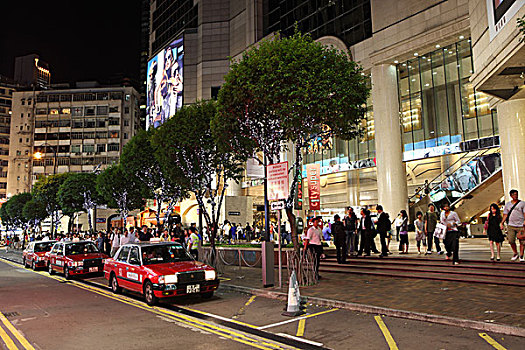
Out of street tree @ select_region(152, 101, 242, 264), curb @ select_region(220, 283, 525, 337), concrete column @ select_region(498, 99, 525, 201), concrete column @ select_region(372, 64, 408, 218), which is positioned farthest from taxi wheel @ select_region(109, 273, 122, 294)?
concrete column @ select_region(372, 64, 408, 218)

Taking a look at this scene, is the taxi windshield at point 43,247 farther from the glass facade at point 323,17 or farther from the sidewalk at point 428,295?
the glass facade at point 323,17

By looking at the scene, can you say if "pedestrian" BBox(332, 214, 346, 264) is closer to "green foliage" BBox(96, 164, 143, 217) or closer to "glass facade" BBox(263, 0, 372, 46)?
"glass facade" BBox(263, 0, 372, 46)

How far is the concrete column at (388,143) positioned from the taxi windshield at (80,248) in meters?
17.3

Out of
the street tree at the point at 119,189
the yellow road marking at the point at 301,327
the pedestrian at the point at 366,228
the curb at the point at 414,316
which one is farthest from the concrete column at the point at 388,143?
the street tree at the point at 119,189

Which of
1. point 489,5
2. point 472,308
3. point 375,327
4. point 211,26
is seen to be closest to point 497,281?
point 472,308

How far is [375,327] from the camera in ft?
22.9

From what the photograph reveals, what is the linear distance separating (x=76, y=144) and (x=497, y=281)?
87.7 meters

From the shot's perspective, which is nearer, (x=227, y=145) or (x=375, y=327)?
(x=375, y=327)

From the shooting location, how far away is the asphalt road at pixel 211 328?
6.17 m

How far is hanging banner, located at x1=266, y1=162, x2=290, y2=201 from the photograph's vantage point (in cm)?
1071

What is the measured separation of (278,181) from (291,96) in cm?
322

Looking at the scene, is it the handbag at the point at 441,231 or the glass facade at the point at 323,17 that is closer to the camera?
the handbag at the point at 441,231

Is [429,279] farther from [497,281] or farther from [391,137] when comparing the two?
[391,137]

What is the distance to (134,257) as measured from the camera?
11125 mm
